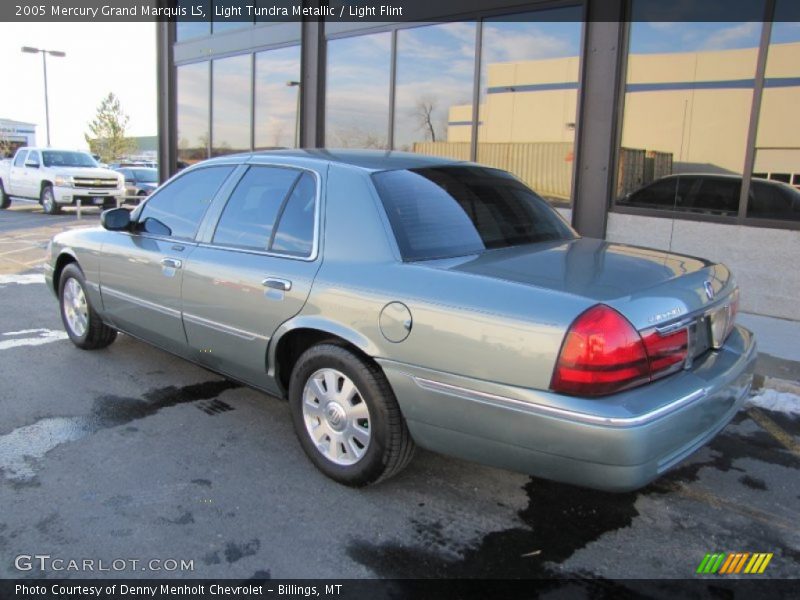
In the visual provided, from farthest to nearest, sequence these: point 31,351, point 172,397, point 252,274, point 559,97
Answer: point 559,97 < point 31,351 < point 172,397 < point 252,274

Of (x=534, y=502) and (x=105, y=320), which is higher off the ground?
(x=105, y=320)

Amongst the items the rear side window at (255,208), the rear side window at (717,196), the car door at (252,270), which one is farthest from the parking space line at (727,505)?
the rear side window at (717,196)

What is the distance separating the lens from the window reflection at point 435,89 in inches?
383

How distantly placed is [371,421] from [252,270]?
44.4 inches

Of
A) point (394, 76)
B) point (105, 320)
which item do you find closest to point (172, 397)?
point (105, 320)

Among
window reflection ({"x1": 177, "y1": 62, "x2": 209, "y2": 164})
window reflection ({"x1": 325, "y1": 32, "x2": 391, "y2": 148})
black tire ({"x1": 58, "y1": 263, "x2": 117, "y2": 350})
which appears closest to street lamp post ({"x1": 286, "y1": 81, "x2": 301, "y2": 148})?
window reflection ({"x1": 325, "y1": 32, "x2": 391, "y2": 148})

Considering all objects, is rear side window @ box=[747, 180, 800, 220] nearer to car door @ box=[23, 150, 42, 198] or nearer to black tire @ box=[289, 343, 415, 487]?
black tire @ box=[289, 343, 415, 487]

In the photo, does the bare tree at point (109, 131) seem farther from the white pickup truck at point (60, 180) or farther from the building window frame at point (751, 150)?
the building window frame at point (751, 150)

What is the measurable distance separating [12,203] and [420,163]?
2303 cm

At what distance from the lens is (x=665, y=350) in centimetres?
267

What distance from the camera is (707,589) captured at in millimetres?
2559

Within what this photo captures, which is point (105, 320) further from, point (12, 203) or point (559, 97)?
point (12, 203)

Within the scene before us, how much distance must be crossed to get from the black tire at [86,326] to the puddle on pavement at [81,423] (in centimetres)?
103

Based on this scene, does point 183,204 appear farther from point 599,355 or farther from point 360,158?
point 599,355
